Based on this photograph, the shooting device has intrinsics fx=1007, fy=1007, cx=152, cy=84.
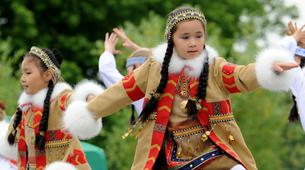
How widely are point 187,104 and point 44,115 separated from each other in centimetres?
190

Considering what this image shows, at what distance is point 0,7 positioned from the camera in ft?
76.9

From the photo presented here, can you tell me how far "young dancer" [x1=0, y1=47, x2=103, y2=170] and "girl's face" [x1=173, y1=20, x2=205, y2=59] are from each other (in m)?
1.65

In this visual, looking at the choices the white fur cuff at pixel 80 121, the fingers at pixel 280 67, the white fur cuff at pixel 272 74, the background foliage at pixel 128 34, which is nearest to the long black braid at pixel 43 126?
the white fur cuff at pixel 80 121

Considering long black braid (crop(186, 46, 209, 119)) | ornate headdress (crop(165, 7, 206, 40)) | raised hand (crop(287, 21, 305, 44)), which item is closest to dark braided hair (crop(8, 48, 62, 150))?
ornate headdress (crop(165, 7, 206, 40))

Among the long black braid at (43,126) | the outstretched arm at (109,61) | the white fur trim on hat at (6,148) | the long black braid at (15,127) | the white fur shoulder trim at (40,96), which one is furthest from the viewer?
the outstretched arm at (109,61)

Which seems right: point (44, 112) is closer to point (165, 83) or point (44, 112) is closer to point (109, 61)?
point (109, 61)

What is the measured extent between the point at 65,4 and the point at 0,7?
4.96ft

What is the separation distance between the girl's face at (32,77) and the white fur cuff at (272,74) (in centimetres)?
257

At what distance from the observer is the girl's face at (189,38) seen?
7.27 m

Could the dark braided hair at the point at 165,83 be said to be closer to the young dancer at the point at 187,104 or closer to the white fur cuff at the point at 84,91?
the young dancer at the point at 187,104

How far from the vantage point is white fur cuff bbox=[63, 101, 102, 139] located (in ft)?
24.7

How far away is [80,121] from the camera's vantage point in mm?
7531

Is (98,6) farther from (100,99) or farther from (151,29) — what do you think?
(100,99)

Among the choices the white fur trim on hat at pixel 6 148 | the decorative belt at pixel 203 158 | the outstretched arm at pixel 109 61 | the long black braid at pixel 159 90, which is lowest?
the decorative belt at pixel 203 158
